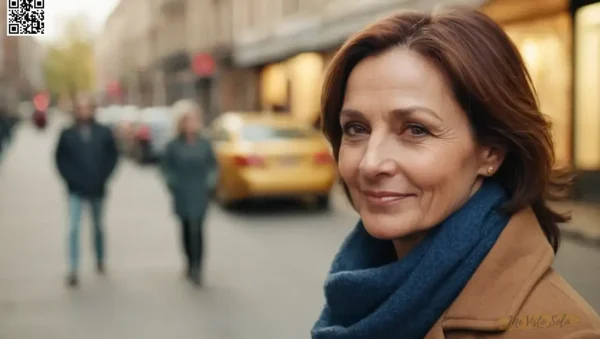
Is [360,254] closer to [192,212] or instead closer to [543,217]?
[543,217]

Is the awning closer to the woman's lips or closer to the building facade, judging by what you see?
the building facade

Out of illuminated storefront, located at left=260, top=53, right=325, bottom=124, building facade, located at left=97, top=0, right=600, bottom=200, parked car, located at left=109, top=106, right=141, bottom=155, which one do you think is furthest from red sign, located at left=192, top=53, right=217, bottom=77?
parked car, located at left=109, top=106, right=141, bottom=155

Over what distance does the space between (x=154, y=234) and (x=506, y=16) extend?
7.46 m

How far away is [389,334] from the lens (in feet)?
4.36

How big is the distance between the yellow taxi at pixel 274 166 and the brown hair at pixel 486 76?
11281 mm

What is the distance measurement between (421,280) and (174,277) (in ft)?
24.3

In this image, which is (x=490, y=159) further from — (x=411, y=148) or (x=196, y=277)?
(x=196, y=277)

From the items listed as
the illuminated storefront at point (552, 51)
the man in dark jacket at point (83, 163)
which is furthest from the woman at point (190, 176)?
the illuminated storefront at point (552, 51)

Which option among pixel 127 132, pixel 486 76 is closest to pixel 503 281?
pixel 486 76

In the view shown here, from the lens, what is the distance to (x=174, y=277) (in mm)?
8461

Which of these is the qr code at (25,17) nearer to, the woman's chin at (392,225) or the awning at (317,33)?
the woman's chin at (392,225)

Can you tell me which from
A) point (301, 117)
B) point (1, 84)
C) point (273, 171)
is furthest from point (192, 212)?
point (1, 84)

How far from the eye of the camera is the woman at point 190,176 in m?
8.34

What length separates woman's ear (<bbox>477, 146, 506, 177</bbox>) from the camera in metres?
1.38
